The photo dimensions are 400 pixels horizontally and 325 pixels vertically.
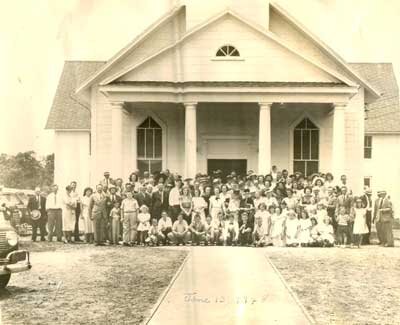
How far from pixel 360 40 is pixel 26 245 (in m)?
5.28

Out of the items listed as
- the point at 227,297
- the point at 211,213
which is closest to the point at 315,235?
the point at 211,213

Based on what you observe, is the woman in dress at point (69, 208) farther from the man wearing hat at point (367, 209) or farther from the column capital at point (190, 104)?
the man wearing hat at point (367, 209)

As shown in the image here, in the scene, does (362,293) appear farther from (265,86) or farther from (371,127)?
(371,127)

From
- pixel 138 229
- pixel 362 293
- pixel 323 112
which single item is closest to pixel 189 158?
pixel 138 229

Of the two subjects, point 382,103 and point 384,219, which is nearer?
point 384,219

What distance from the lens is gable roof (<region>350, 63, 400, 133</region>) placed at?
9327mm

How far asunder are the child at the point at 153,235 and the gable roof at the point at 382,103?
3934 millimetres

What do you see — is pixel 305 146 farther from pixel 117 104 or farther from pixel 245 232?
pixel 117 104

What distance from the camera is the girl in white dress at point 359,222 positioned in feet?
29.8

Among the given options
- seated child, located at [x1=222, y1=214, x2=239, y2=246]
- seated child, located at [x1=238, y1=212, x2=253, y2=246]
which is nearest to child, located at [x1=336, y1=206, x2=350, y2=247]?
seated child, located at [x1=238, y1=212, x2=253, y2=246]

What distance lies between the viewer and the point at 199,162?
11.5 meters

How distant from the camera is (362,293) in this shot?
22.1 feet

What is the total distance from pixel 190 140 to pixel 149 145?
1259 millimetres

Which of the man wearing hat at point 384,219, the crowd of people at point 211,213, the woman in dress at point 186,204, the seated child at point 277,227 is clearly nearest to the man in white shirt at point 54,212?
the crowd of people at point 211,213
